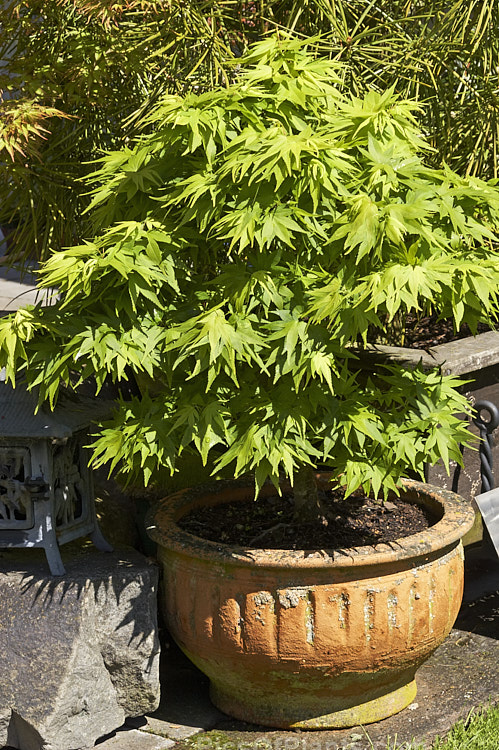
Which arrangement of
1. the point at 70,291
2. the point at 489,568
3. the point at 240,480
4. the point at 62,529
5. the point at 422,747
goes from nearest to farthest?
the point at 70,291, the point at 422,747, the point at 62,529, the point at 240,480, the point at 489,568

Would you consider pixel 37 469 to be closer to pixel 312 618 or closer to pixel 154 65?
pixel 312 618

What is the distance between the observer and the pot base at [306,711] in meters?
3.13

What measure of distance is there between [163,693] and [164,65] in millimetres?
2341

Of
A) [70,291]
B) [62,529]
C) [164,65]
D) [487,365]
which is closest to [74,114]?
[164,65]

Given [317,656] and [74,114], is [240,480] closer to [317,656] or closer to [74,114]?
[317,656]

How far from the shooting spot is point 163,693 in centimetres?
343

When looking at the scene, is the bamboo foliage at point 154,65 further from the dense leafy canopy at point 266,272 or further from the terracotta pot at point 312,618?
the terracotta pot at point 312,618

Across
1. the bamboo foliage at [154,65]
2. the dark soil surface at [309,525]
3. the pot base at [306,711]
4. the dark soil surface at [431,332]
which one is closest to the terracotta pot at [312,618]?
the pot base at [306,711]

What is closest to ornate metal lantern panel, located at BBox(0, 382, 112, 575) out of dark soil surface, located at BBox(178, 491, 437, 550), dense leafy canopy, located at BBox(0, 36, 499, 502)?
dense leafy canopy, located at BBox(0, 36, 499, 502)

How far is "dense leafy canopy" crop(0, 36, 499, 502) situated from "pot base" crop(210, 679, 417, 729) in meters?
0.81

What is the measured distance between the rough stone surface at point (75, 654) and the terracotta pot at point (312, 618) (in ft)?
0.51

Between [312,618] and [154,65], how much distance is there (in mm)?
2133

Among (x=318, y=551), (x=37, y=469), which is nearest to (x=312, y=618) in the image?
(x=318, y=551)

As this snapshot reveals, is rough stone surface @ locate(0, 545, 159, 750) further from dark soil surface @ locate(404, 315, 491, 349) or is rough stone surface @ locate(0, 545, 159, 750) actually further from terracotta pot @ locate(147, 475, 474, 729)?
dark soil surface @ locate(404, 315, 491, 349)
